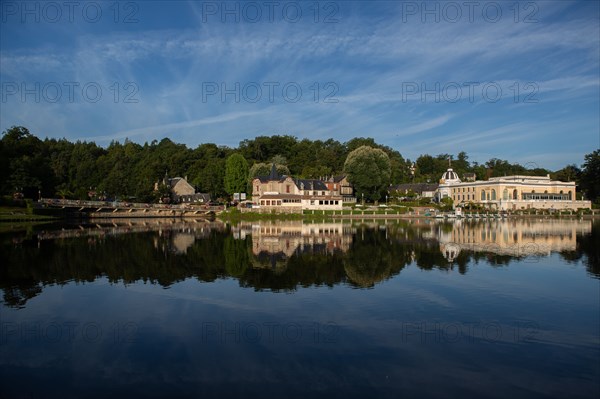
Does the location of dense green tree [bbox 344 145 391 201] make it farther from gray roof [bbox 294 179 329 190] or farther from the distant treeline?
the distant treeline

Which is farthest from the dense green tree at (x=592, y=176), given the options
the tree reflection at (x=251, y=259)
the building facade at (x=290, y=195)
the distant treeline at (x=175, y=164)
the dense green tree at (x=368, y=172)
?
the tree reflection at (x=251, y=259)

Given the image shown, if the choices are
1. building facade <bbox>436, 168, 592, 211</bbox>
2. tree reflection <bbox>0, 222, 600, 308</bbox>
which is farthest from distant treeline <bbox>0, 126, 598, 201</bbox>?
tree reflection <bbox>0, 222, 600, 308</bbox>

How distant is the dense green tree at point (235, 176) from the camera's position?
276 feet

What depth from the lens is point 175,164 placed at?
98688 millimetres

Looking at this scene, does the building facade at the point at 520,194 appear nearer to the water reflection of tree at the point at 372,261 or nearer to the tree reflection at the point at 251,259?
the tree reflection at the point at 251,259

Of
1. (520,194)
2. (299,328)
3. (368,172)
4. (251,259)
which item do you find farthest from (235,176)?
(299,328)

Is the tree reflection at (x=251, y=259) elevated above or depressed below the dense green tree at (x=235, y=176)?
below

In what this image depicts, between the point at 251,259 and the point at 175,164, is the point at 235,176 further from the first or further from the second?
the point at 251,259

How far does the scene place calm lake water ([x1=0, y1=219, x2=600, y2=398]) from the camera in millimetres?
8609

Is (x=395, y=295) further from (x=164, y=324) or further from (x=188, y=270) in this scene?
(x=188, y=270)

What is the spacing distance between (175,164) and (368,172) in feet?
146

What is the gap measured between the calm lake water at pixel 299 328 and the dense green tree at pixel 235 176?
60.9 meters

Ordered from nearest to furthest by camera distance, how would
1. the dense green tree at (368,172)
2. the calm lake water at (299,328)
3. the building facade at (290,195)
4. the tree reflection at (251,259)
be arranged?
the calm lake water at (299,328) → the tree reflection at (251,259) → the building facade at (290,195) → the dense green tree at (368,172)

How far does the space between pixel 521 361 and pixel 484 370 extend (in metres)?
1.04
